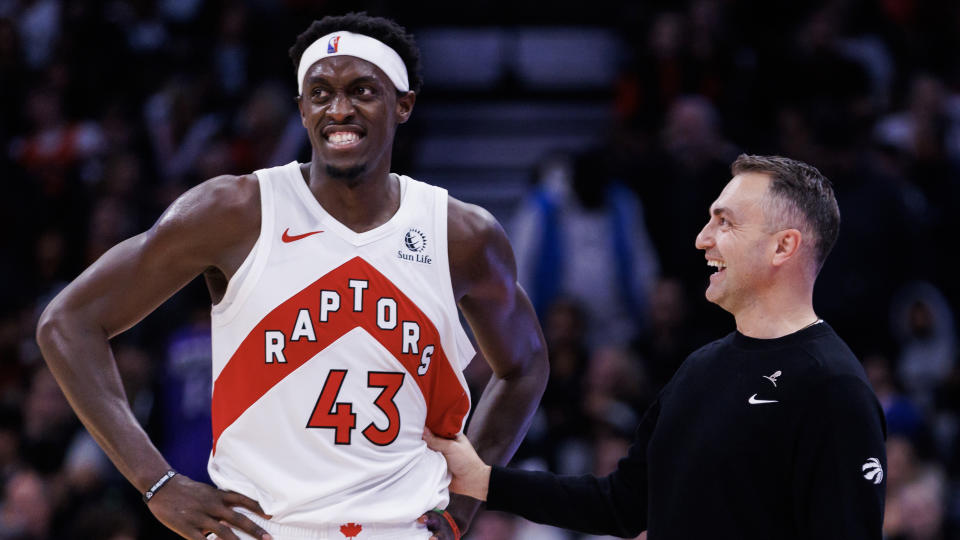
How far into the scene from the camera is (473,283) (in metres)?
4.63

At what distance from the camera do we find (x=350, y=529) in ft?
13.8

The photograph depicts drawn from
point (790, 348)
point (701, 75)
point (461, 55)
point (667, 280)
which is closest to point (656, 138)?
point (701, 75)

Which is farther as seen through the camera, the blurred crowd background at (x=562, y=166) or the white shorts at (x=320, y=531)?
the blurred crowd background at (x=562, y=166)

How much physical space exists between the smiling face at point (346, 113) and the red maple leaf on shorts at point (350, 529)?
110 cm

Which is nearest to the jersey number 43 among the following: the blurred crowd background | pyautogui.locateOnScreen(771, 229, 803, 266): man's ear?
pyautogui.locateOnScreen(771, 229, 803, 266): man's ear

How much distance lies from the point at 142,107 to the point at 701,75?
4.44 meters

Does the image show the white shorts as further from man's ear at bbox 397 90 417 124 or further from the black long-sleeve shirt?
man's ear at bbox 397 90 417 124

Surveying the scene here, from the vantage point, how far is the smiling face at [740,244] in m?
4.05

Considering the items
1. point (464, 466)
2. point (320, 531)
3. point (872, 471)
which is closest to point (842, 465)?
point (872, 471)

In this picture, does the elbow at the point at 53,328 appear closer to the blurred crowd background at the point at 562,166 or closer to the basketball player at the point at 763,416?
the basketball player at the point at 763,416

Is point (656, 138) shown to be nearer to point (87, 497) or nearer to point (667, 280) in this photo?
point (667, 280)

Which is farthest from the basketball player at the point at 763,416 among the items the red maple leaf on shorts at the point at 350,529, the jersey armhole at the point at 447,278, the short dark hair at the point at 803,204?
the red maple leaf on shorts at the point at 350,529

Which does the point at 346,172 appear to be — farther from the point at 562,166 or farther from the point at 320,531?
the point at 562,166

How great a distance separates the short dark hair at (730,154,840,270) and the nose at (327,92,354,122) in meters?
1.34
